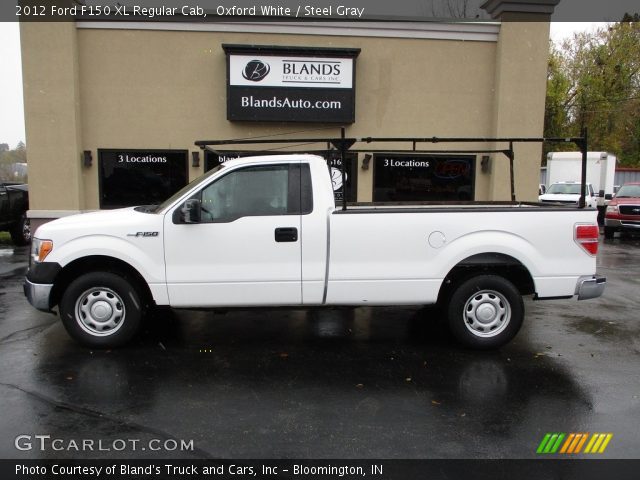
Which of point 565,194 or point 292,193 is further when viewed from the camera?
point 565,194

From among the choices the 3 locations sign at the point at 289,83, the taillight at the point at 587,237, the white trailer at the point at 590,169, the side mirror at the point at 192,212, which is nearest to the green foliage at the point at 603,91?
the white trailer at the point at 590,169

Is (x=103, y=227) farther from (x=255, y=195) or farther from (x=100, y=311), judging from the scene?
(x=255, y=195)

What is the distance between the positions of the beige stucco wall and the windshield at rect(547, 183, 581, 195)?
1147 cm

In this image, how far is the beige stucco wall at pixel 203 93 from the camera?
10.7 metres

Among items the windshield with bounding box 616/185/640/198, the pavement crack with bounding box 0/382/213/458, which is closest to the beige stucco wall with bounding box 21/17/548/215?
the pavement crack with bounding box 0/382/213/458

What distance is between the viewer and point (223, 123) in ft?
36.5

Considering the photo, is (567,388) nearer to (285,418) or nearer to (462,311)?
(462,311)

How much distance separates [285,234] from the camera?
5371 millimetres

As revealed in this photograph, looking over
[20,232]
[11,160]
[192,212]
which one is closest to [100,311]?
[192,212]

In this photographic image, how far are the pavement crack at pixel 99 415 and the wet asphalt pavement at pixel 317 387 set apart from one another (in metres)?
0.01

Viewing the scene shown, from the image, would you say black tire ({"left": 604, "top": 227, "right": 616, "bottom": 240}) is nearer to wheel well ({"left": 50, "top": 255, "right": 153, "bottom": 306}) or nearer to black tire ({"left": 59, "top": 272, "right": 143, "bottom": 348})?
wheel well ({"left": 50, "top": 255, "right": 153, "bottom": 306})

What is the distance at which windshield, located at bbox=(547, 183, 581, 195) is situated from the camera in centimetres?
2158

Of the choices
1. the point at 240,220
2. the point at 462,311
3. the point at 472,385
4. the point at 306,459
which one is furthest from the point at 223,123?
the point at 306,459

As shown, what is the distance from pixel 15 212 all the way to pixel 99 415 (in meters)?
11.9
